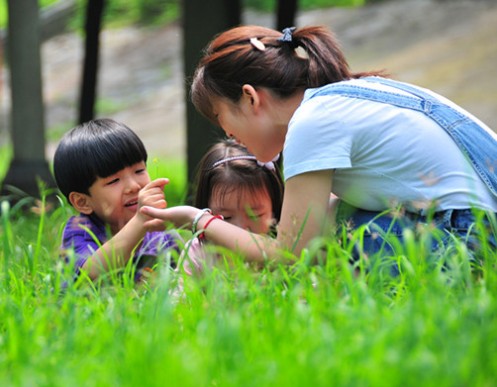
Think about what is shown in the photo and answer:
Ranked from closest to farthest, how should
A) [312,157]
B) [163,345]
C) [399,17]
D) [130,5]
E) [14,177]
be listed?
[163,345], [312,157], [14,177], [399,17], [130,5]

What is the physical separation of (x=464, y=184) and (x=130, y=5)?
16791mm

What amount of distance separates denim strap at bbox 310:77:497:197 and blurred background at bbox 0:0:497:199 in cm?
625

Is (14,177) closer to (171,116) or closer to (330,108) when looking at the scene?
(330,108)

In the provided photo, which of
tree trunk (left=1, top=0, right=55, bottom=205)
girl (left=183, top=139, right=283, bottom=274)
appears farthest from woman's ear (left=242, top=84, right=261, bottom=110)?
tree trunk (left=1, top=0, right=55, bottom=205)

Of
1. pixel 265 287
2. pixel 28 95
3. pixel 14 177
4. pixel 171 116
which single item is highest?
pixel 265 287

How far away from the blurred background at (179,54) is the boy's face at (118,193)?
605cm

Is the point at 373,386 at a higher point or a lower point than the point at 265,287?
higher

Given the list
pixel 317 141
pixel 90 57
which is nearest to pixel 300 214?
pixel 317 141

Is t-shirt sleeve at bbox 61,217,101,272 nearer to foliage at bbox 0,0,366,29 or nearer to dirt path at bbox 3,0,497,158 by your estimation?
dirt path at bbox 3,0,497,158

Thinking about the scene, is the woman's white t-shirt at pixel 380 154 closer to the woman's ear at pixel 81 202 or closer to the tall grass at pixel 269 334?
the tall grass at pixel 269 334

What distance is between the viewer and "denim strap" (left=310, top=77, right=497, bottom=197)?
9.29 ft

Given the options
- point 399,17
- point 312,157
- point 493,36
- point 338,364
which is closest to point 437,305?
point 338,364

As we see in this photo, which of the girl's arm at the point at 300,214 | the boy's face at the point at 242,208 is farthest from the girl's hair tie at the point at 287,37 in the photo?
the boy's face at the point at 242,208

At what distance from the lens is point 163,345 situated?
1.72m
